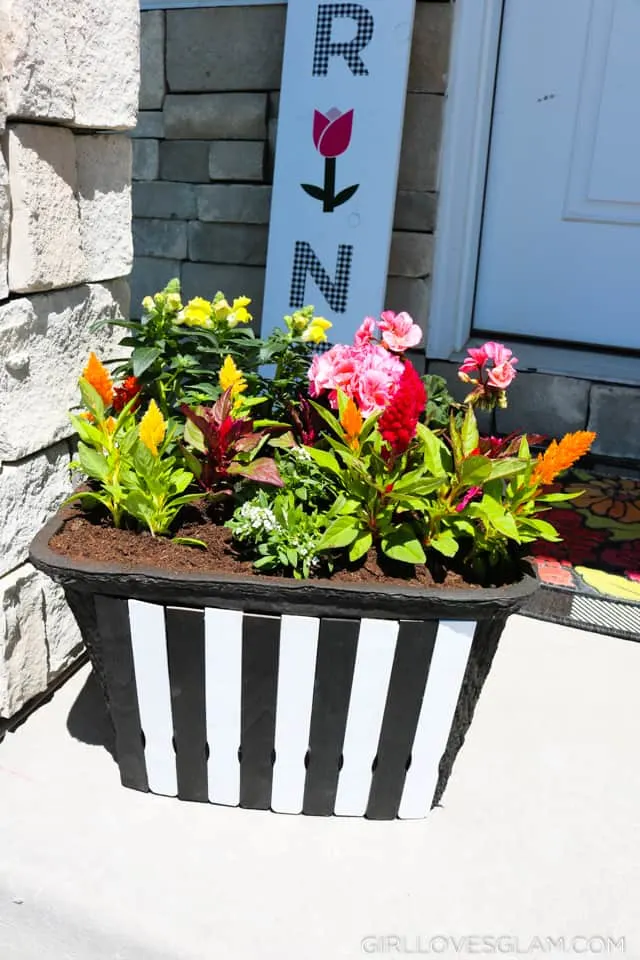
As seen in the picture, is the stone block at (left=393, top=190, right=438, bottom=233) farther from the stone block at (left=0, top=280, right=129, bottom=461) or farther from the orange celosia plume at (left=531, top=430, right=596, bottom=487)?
the orange celosia plume at (left=531, top=430, right=596, bottom=487)

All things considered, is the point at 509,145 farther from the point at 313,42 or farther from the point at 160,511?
the point at 160,511

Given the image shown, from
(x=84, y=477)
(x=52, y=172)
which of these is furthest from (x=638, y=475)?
(x=52, y=172)

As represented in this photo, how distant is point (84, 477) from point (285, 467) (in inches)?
17.7

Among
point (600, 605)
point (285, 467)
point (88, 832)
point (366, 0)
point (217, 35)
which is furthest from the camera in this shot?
point (217, 35)

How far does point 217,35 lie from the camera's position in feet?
9.90

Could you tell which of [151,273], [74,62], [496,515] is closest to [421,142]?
[151,273]

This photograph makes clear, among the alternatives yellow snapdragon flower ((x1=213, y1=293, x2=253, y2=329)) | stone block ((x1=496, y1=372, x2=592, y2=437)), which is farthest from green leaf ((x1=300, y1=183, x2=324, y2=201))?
yellow snapdragon flower ((x1=213, y1=293, x2=253, y2=329))

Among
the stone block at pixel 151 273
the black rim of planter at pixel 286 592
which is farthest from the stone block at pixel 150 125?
the black rim of planter at pixel 286 592

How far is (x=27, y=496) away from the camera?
156 centimetres

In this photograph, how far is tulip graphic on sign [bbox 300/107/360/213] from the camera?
2.88 m

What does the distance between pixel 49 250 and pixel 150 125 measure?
6.49 ft

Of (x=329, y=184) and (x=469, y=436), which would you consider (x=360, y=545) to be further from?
(x=329, y=184)

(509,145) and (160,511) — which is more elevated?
(509,145)

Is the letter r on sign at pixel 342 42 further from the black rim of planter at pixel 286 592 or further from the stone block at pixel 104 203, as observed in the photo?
the black rim of planter at pixel 286 592
